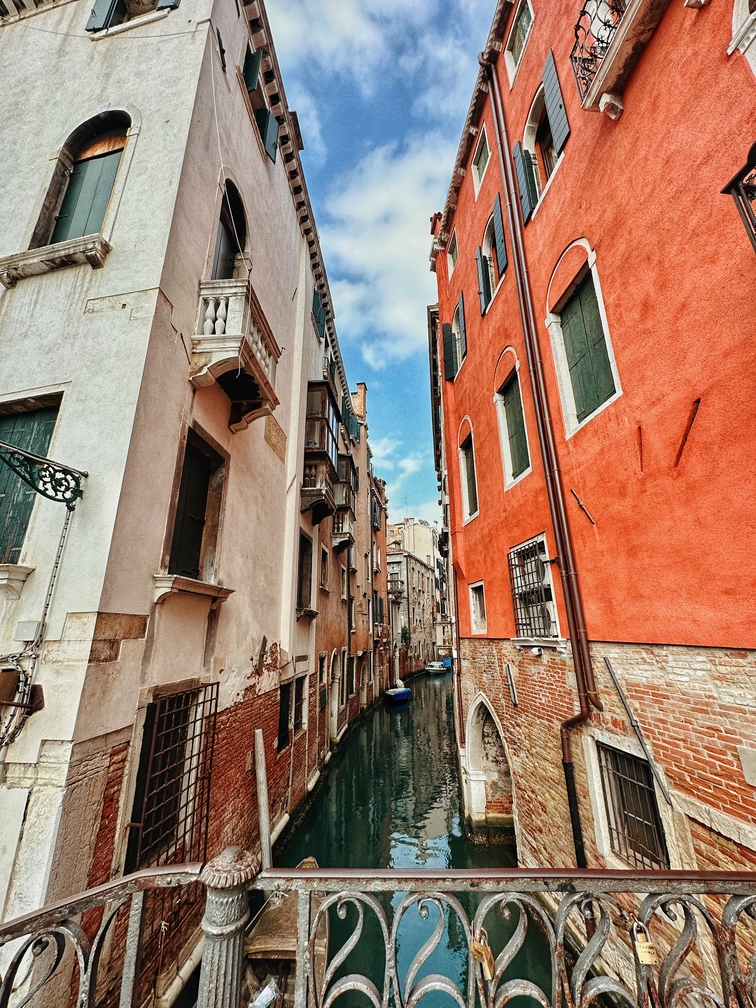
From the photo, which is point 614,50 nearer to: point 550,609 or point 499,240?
point 499,240

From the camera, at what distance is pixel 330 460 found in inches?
412

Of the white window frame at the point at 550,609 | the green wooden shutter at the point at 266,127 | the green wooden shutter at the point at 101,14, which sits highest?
the green wooden shutter at the point at 266,127

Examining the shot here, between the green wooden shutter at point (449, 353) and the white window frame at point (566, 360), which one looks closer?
the white window frame at point (566, 360)

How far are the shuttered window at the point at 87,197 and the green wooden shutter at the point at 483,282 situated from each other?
5.85 m

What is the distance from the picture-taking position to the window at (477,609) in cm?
817

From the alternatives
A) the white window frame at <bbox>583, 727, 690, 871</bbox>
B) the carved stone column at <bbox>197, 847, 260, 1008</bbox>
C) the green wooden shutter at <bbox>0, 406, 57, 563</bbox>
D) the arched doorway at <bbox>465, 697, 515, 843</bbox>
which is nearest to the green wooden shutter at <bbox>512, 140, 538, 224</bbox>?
the green wooden shutter at <bbox>0, 406, 57, 563</bbox>

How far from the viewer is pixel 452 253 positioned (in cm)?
1133

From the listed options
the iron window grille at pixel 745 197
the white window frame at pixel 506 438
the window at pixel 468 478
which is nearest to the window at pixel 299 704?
the window at pixel 468 478

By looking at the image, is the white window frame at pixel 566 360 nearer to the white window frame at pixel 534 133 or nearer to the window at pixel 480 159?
the white window frame at pixel 534 133

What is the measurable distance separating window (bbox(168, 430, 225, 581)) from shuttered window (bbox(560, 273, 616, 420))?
14.6 ft

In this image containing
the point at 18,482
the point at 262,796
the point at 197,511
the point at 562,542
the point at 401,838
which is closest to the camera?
the point at 18,482

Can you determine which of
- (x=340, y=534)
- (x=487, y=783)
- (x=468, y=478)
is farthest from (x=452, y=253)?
(x=487, y=783)

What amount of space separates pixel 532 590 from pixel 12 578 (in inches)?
222

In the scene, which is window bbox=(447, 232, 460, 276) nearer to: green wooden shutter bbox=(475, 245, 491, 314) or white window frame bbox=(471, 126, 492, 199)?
white window frame bbox=(471, 126, 492, 199)
